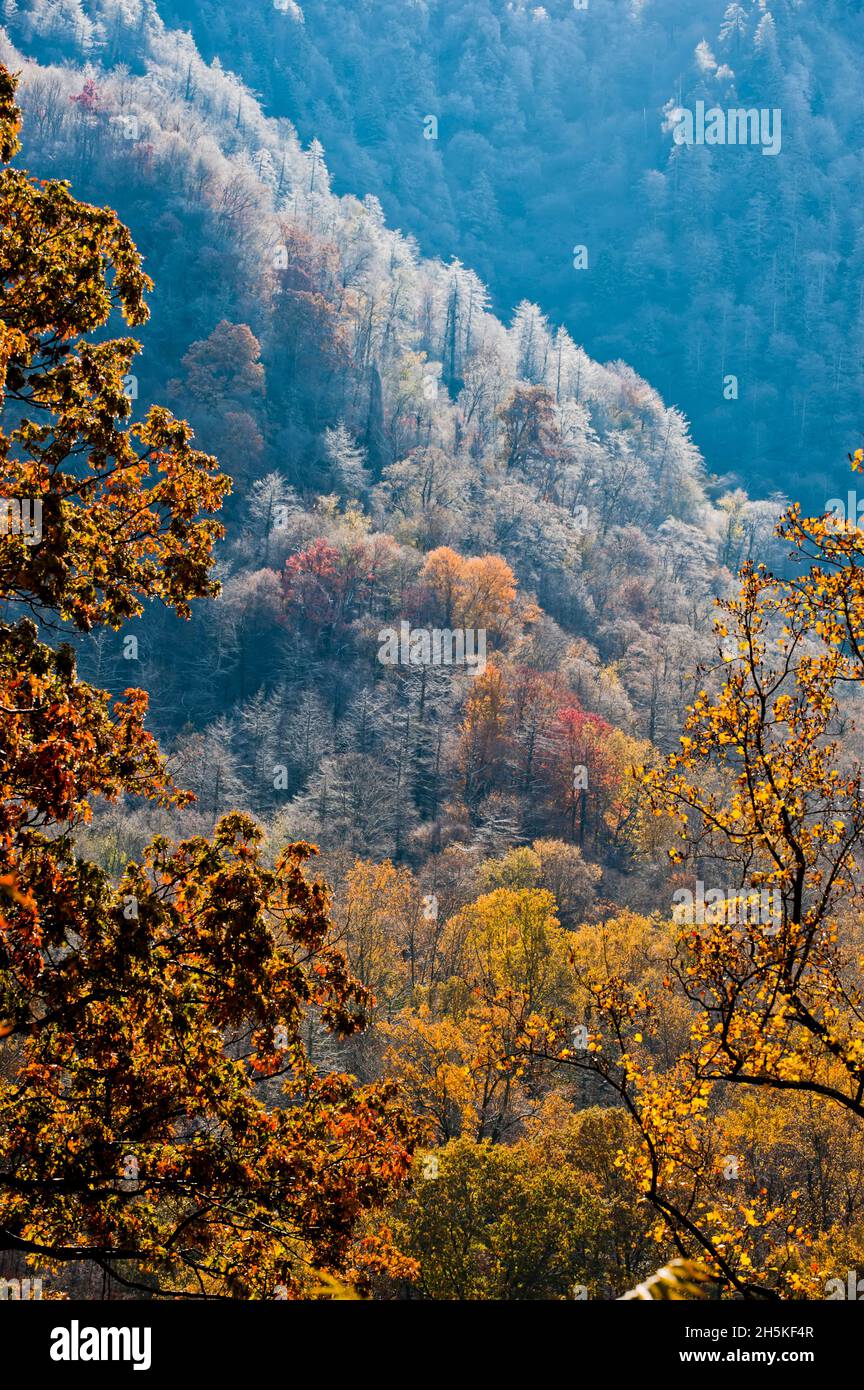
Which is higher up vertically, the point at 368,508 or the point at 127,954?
the point at 368,508

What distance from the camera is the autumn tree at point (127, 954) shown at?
735 cm

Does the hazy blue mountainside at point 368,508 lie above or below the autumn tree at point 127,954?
above

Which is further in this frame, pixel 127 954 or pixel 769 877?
pixel 769 877

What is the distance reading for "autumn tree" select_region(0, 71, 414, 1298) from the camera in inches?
289

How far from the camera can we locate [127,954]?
725cm

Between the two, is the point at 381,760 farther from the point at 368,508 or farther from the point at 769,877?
the point at 769,877

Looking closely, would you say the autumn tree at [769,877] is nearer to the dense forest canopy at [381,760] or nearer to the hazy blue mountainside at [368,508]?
the dense forest canopy at [381,760]

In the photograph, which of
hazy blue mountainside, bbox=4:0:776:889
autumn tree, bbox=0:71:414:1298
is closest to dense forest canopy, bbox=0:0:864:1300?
autumn tree, bbox=0:71:414:1298

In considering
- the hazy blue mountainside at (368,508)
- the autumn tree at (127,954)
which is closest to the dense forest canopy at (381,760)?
the autumn tree at (127,954)

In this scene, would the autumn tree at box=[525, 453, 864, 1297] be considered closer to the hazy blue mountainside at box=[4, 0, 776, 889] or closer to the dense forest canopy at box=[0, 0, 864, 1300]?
the dense forest canopy at box=[0, 0, 864, 1300]

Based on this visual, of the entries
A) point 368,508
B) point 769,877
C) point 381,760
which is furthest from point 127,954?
point 368,508

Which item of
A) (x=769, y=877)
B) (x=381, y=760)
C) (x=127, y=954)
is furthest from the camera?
(x=381, y=760)
